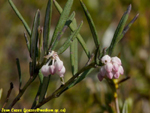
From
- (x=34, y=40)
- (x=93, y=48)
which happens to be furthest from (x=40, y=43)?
(x=93, y=48)

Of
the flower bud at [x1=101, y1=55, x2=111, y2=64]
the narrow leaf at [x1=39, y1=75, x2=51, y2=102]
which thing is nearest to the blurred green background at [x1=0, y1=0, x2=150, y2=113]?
the narrow leaf at [x1=39, y1=75, x2=51, y2=102]

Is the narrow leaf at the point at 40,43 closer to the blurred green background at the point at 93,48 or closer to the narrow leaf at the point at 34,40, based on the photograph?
the narrow leaf at the point at 34,40

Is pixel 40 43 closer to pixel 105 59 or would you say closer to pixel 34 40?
pixel 34 40

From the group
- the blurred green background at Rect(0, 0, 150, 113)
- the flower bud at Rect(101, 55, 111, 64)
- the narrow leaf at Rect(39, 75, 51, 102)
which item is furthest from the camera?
the blurred green background at Rect(0, 0, 150, 113)

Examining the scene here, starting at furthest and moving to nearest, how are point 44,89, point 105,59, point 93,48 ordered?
point 93,48 < point 44,89 < point 105,59

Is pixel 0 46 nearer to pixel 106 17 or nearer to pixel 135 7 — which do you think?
pixel 106 17

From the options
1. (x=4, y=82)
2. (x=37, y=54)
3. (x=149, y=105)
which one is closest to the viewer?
(x=37, y=54)

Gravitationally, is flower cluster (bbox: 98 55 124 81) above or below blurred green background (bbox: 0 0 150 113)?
below

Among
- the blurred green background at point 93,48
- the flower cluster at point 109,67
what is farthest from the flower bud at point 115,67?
the blurred green background at point 93,48

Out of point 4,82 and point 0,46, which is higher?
point 0,46

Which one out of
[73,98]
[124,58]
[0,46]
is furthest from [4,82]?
[124,58]

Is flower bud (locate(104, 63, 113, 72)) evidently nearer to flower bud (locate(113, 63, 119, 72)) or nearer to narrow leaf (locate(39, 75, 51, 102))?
flower bud (locate(113, 63, 119, 72))
